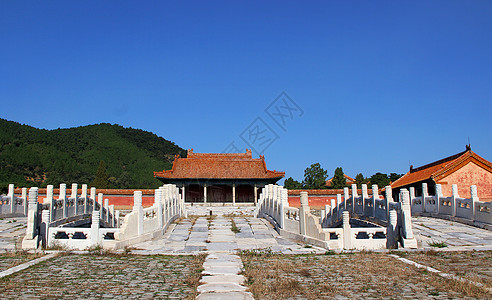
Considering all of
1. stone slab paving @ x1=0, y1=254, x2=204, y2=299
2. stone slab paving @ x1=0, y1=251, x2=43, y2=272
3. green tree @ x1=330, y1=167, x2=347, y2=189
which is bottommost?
stone slab paving @ x1=0, y1=254, x2=204, y2=299

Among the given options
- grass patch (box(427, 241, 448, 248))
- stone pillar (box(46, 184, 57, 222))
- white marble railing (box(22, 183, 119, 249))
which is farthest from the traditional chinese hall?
grass patch (box(427, 241, 448, 248))

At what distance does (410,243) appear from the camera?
9180 mm

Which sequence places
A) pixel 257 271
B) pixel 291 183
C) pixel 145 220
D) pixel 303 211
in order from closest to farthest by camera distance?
pixel 257 271, pixel 303 211, pixel 145 220, pixel 291 183

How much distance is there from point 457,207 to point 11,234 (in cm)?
1425

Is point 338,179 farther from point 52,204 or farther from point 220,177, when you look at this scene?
point 52,204

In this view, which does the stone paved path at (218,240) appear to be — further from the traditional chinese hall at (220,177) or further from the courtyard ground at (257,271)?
the traditional chinese hall at (220,177)

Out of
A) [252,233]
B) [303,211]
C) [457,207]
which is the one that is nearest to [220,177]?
[252,233]

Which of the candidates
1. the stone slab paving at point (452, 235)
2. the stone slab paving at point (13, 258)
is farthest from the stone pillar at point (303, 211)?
the stone slab paving at point (13, 258)

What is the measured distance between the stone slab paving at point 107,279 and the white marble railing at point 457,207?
9.08 metres

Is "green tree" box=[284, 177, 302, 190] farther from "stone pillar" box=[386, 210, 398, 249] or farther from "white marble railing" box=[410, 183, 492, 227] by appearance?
"stone pillar" box=[386, 210, 398, 249]

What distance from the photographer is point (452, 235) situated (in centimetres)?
1092

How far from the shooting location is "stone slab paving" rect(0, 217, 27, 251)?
31.5 feet

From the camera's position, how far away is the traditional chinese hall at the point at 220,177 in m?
32.7

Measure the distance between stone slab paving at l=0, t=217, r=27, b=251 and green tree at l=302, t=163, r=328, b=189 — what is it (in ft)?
82.3
